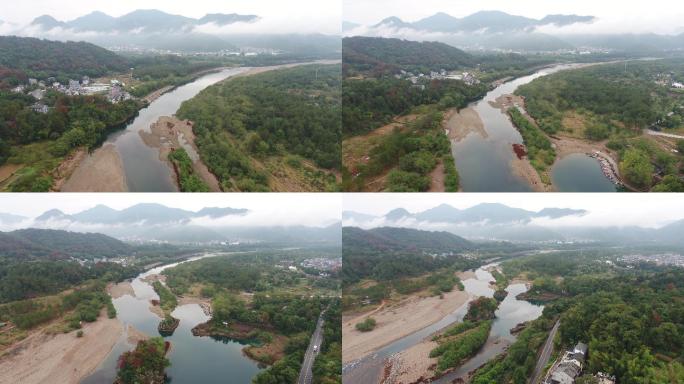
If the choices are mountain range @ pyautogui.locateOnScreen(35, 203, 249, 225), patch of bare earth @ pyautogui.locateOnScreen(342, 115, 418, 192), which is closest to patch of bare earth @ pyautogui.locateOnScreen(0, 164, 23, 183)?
mountain range @ pyautogui.locateOnScreen(35, 203, 249, 225)

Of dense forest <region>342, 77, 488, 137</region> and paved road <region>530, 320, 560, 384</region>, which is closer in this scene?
paved road <region>530, 320, 560, 384</region>

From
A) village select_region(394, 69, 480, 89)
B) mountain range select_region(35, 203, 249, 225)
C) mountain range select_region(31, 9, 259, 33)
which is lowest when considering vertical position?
mountain range select_region(35, 203, 249, 225)

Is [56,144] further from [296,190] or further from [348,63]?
[348,63]

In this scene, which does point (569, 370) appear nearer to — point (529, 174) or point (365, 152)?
point (529, 174)

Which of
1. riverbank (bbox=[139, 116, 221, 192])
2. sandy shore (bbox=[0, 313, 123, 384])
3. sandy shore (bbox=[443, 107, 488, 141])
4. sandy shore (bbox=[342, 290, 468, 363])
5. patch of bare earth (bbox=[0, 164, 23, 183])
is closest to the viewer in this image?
patch of bare earth (bbox=[0, 164, 23, 183])

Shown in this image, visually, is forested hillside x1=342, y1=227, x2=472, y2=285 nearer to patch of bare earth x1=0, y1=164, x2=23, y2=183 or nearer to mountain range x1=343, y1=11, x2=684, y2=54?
mountain range x1=343, y1=11, x2=684, y2=54

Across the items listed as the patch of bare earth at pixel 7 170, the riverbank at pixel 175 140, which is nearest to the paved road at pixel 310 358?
the riverbank at pixel 175 140

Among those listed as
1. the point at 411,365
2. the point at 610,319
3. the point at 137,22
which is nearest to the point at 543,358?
the point at 610,319
